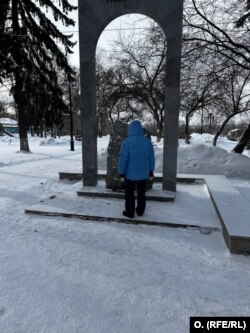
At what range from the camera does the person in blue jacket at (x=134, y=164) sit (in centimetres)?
473

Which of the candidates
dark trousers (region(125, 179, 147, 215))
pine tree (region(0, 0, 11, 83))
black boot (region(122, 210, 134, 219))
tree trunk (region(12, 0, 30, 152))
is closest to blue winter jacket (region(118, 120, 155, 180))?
dark trousers (region(125, 179, 147, 215))

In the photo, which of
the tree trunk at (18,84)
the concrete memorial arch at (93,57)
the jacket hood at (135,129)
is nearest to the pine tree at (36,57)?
the tree trunk at (18,84)

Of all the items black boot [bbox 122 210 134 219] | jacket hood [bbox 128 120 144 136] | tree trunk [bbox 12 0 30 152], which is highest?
tree trunk [bbox 12 0 30 152]

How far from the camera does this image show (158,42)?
43.0 ft

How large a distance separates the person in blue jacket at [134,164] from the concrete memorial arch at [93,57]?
165cm

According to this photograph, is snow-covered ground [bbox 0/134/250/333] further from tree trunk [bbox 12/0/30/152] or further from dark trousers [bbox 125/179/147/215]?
tree trunk [bbox 12/0/30/152]

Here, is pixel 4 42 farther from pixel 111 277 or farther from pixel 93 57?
pixel 111 277

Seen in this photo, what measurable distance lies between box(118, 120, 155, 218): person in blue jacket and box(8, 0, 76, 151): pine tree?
13.6 meters

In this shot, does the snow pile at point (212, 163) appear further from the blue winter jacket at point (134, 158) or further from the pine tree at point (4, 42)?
the pine tree at point (4, 42)

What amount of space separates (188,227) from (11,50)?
52.2ft

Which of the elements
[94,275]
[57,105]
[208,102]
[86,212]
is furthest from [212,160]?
[208,102]

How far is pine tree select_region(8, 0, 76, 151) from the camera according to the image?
53.3 ft

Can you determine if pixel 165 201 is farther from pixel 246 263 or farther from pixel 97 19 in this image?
pixel 97 19

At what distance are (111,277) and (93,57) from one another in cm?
522
